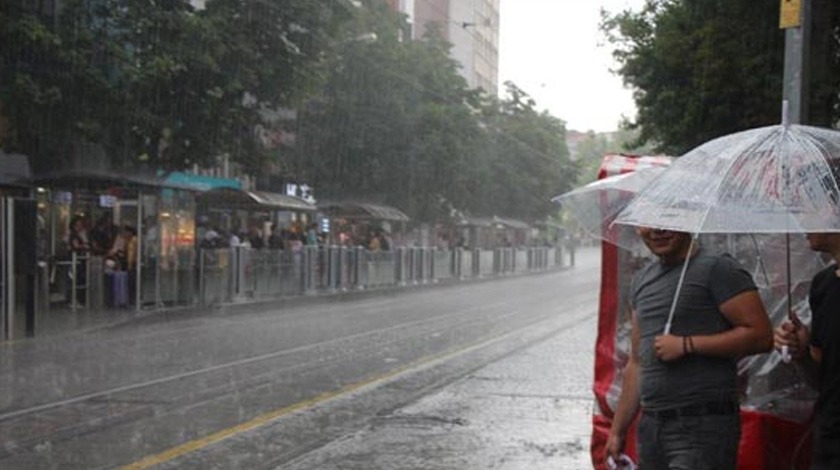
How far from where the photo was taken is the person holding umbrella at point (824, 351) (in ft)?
11.6

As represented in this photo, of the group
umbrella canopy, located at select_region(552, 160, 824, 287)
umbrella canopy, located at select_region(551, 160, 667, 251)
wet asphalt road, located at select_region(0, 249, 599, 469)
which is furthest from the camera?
wet asphalt road, located at select_region(0, 249, 599, 469)

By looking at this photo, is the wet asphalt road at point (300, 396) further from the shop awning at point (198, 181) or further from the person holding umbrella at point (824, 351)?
the shop awning at point (198, 181)

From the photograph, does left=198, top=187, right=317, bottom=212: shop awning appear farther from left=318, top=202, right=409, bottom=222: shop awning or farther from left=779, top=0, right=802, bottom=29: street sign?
left=779, top=0, right=802, bottom=29: street sign

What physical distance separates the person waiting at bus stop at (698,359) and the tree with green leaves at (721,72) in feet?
24.3

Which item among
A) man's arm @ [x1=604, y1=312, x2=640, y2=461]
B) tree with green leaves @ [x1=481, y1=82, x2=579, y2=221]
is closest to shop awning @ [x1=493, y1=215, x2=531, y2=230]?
tree with green leaves @ [x1=481, y1=82, x2=579, y2=221]

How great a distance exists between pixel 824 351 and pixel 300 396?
7008 millimetres

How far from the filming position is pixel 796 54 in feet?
22.4

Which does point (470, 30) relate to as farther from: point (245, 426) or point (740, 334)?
point (740, 334)

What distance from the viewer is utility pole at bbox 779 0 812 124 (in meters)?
6.79

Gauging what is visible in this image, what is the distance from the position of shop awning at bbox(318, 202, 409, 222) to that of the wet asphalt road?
17.9 meters

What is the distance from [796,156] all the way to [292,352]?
10.6m

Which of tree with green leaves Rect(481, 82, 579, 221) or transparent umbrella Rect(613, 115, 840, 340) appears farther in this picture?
tree with green leaves Rect(481, 82, 579, 221)

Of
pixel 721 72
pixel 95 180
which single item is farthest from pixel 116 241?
pixel 721 72

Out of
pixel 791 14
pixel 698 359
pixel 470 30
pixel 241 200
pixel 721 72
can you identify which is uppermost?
pixel 470 30
